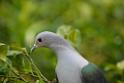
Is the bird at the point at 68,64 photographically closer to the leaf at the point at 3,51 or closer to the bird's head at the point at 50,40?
the bird's head at the point at 50,40

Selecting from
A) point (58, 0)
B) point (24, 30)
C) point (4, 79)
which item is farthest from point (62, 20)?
point (4, 79)

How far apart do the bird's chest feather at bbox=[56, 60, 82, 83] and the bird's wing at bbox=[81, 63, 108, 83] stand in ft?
0.04

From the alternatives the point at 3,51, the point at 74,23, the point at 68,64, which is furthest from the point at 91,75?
the point at 74,23

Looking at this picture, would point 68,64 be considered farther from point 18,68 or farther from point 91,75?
point 18,68

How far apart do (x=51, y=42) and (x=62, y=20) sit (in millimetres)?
1282

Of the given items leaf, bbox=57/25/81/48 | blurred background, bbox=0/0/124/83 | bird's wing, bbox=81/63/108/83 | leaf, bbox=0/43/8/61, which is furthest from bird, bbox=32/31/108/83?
blurred background, bbox=0/0/124/83

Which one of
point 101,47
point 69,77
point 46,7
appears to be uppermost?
point 46,7

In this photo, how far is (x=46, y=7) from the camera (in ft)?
7.68

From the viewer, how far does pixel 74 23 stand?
2268mm

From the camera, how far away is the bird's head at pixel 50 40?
3.23 ft

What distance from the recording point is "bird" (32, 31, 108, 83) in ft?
3.15

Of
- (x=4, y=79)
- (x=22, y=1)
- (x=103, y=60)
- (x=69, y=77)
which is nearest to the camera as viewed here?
(x=69, y=77)

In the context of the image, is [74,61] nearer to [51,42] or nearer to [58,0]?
[51,42]

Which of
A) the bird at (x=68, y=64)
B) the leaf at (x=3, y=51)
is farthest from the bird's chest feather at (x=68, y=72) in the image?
the leaf at (x=3, y=51)
